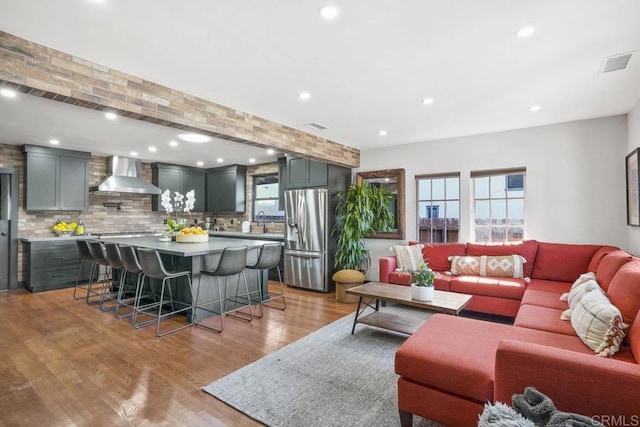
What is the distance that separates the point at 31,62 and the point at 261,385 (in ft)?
9.20

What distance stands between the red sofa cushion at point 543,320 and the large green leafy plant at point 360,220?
2690 mm

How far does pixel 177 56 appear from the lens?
8.01ft

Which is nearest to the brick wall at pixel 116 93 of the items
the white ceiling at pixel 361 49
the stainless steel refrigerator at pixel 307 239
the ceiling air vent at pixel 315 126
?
the white ceiling at pixel 361 49

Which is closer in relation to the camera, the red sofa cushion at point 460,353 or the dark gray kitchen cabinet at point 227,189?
the red sofa cushion at point 460,353

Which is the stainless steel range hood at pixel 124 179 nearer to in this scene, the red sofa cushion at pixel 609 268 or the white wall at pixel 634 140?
the red sofa cushion at pixel 609 268

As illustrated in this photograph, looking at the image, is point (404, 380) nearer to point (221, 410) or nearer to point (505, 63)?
point (221, 410)

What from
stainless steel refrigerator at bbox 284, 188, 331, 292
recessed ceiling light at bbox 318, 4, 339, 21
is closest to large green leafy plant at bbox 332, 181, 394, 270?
stainless steel refrigerator at bbox 284, 188, 331, 292

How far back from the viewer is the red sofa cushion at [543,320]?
239cm

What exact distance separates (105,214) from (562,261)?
8064 millimetres

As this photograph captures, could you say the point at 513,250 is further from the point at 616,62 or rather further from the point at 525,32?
the point at 525,32

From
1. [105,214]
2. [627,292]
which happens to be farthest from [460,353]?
[105,214]

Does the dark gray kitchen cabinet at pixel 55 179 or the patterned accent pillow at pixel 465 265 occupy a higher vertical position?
the dark gray kitchen cabinet at pixel 55 179

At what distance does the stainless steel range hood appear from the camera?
6.30 meters

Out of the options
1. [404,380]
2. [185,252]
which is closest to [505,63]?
[404,380]
